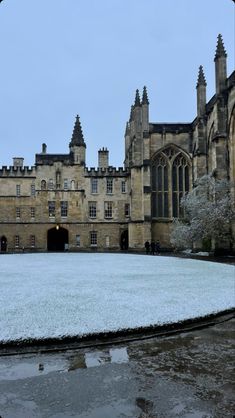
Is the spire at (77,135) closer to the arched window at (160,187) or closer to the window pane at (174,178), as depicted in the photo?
the arched window at (160,187)

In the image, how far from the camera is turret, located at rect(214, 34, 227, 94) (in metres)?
30.9

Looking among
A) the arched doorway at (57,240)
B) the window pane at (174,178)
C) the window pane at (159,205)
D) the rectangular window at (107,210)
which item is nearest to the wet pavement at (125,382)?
the window pane at (159,205)

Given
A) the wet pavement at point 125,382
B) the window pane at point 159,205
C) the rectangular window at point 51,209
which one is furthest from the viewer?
the rectangular window at point 51,209

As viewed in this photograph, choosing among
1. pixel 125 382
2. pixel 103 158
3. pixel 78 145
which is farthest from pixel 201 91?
pixel 125 382

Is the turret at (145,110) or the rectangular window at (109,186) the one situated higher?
the turret at (145,110)

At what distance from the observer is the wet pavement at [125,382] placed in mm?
3340

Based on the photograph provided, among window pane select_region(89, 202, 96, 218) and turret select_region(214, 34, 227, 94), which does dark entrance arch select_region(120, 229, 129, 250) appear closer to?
window pane select_region(89, 202, 96, 218)

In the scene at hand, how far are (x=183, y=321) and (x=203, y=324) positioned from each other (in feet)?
1.18

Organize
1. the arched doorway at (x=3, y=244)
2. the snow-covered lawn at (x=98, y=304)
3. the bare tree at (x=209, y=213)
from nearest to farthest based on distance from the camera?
the snow-covered lawn at (x=98, y=304)
the bare tree at (x=209, y=213)
the arched doorway at (x=3, y=244)

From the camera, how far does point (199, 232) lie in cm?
2833

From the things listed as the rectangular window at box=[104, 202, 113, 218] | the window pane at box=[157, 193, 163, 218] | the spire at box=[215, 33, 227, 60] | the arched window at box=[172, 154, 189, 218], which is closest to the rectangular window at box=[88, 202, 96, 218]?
the rectangular window at box=[104, 202, 113, 218]

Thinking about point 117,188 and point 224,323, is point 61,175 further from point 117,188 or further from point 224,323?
point 224,323

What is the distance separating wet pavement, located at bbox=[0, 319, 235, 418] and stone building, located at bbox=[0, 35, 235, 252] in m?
37.2

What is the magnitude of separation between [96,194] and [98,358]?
45.4 metres
